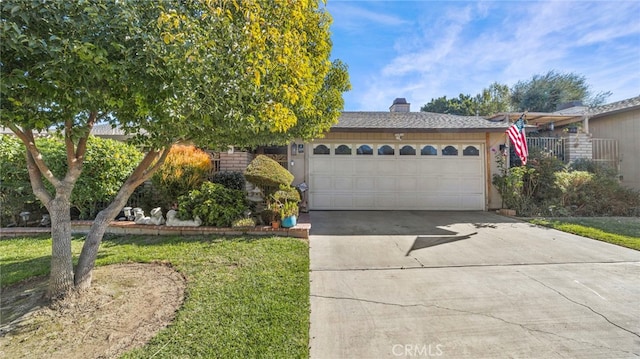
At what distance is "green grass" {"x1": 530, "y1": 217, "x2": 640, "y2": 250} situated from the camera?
17.7 feet

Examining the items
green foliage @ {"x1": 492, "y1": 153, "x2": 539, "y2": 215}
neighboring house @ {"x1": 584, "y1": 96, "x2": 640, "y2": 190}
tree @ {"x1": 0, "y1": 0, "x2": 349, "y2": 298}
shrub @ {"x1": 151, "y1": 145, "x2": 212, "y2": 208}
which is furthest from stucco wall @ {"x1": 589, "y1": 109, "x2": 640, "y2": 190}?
shrub @ {"x1": 151, "y1": 145, "x2": 212, "y2": 208}

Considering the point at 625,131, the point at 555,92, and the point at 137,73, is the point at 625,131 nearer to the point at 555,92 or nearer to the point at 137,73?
the point at 555,92

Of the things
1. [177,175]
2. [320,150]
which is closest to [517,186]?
[320,150]

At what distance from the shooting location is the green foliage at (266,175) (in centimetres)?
628

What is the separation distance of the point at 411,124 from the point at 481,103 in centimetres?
2572

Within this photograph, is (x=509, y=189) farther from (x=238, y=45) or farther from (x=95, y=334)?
(x=95, y=334)

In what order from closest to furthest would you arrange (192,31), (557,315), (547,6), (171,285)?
(192,31)
(557,315)
(171,285)
(547,6)

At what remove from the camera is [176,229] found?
221 inches

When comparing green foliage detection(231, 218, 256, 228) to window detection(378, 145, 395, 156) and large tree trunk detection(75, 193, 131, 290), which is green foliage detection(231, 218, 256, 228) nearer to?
large tree trunk detection(75, 193, 131, 290)

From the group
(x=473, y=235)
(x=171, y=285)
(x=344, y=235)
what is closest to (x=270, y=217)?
(x=344, y=235)

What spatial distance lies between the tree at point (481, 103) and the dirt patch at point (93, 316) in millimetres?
30463

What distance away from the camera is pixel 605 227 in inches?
254

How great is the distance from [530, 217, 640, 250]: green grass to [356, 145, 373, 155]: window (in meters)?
4.98

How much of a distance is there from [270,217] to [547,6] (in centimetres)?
836
